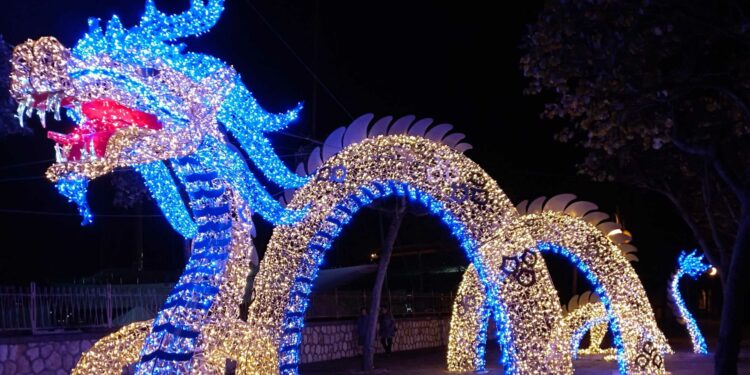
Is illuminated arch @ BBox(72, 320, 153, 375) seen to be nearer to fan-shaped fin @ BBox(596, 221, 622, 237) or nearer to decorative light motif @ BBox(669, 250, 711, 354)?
fan-shaped fin @ BBox(596, 221, 622, 237)

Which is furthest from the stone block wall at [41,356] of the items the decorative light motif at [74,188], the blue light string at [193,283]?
the decorative light motif at [74,188]

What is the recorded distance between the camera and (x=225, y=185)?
19.1 feet

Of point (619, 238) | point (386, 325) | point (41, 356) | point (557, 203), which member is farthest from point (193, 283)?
point (386, 325)

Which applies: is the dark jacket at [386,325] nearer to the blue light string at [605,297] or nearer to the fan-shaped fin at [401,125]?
the blue light string at [605,297]

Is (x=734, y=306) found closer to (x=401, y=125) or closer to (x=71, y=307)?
(x=401, y=125)

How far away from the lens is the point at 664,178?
13445mm

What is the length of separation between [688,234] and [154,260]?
49.5ft

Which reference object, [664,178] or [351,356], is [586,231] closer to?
[664,178]

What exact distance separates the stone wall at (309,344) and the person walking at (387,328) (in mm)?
503

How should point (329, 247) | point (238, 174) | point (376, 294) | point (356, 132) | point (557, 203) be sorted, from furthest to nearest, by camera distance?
point (376, 294) < point (557, 203) < point (356, 132) < point (329, 247) < point (238, 174)

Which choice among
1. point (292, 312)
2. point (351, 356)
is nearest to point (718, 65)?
point (292, 312)

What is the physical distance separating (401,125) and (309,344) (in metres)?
7.56

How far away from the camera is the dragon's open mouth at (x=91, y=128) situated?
5242mm

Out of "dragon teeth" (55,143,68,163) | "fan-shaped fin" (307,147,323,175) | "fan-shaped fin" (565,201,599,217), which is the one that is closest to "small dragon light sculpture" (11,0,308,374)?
"dragon teeth" (55,143,68,163)
